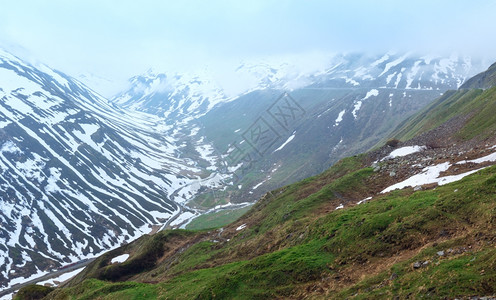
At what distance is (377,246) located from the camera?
25938mm

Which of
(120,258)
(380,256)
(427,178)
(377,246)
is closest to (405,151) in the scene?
(427,178)

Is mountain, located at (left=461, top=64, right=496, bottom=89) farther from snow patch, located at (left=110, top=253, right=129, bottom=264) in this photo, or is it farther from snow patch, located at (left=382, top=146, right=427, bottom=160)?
snow patch, located at (left=110, top=253, right=129, bottom=264)

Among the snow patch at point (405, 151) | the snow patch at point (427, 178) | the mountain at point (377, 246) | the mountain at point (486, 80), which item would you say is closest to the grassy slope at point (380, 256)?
the mountain at point (377, 246)

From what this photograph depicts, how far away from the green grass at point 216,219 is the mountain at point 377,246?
125023 mm

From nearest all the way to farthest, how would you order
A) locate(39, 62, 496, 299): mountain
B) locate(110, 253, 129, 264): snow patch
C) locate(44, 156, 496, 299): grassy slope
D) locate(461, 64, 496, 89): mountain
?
locate(44, 156, 496, 299): grassy slope → locate(39, 62, 496, 299): mountain → locate(110, 253, 129, 264): snow patch → locate(461, 64, 496, 89): mountain

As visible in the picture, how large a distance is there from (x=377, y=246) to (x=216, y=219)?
16903 cm

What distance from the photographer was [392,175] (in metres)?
47.9

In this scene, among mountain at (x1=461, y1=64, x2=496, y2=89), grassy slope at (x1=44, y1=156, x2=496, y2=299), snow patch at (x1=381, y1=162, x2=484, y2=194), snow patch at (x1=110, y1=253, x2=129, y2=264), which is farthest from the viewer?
mountain at (x1=461, y1=64, x2=496, y2=89)

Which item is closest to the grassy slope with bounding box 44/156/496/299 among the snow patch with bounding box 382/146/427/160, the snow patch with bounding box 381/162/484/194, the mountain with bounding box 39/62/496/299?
the mountain with bounding box 39/62/496/299

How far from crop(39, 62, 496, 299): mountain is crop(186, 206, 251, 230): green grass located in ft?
410

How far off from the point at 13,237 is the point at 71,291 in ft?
523

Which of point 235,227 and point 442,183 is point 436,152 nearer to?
point 442,183

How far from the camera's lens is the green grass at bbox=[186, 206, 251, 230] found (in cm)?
18012

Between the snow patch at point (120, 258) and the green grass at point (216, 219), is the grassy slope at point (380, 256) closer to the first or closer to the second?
the snow patch at point (120, 258)
